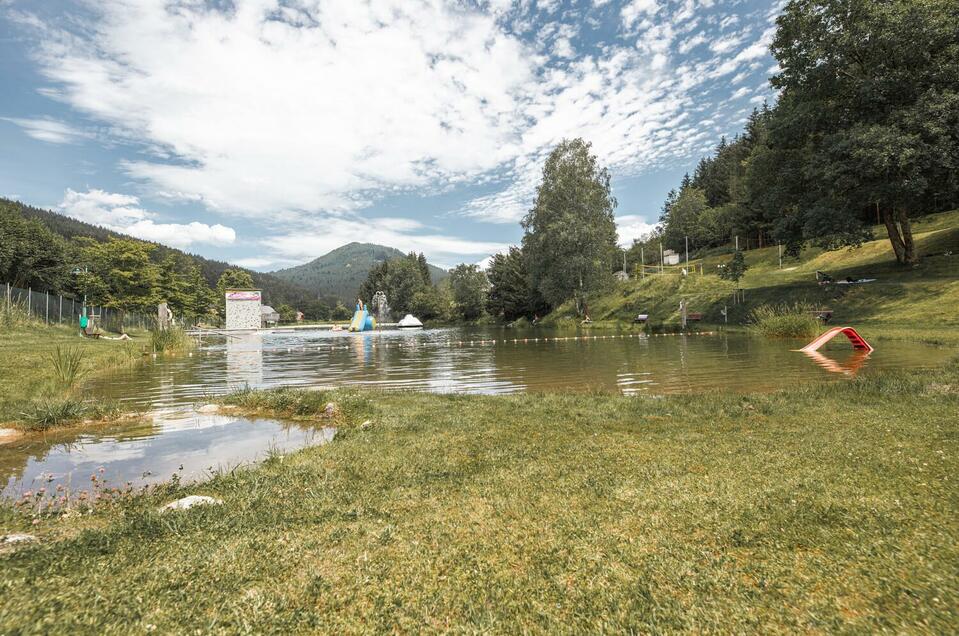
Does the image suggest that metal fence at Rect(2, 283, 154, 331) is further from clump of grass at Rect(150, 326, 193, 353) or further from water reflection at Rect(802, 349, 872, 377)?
water reflection at Rect(802, 349, 872, 377)

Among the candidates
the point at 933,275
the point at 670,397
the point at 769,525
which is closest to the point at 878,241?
the point at 933,275

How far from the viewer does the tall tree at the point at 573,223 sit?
140ft

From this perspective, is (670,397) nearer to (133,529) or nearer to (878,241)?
(133,529)

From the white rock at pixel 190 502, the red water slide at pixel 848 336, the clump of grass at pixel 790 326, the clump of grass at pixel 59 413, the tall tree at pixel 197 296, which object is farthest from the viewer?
the tall tree at pixel 197 296

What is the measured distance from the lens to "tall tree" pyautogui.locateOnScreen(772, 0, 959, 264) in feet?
66.8

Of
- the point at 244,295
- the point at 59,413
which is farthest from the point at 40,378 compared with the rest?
the point at 244,295

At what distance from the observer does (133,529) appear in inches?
140

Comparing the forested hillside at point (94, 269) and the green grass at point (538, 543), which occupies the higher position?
the forested hillside at point (94, 269)

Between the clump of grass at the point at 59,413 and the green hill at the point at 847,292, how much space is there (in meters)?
23.1

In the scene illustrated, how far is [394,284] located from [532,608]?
11230 cm

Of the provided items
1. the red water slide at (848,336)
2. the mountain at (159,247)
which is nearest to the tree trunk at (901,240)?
the red water slide at (848,336)

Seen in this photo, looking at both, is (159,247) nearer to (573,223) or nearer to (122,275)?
(122,275)

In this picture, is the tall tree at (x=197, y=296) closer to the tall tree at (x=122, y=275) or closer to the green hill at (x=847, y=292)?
the tall tree at (x=122, y=275)

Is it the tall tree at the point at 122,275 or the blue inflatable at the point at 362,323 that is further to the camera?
the blue inflatable at the point at 362,323
